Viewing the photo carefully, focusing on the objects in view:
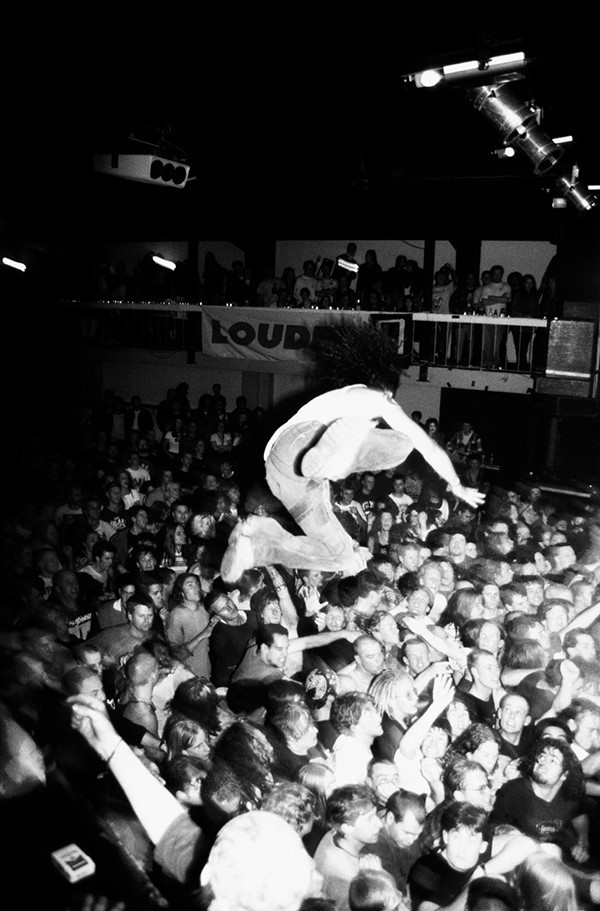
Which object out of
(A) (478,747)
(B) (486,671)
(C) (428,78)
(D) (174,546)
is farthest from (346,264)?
(A) (478,747)

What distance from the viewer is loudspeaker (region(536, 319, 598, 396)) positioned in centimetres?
777

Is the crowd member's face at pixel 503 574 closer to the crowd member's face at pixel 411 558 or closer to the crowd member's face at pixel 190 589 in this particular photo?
the crowd member's face at pixel 411 558

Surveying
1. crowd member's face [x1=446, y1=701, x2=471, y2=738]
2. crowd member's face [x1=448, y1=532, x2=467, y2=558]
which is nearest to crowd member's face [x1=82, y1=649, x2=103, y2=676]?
crowd member's face [x1=446, y1=701, x2=471, y2=738]

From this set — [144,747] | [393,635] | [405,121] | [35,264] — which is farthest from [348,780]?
[35,264]

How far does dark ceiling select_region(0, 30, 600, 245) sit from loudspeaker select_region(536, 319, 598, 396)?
4.28 feet

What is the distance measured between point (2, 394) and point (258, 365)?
17.4 ft

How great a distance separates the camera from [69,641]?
4172 mm

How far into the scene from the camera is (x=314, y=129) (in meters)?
7.63

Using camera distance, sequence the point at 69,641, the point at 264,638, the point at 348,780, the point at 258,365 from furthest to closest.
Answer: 1. the point at 258,365
2. the point at 69,641
3. the point at 264,638
4. the point at 348,780

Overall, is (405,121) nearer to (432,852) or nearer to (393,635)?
(393,635)

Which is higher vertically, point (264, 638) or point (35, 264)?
point (35, 264)

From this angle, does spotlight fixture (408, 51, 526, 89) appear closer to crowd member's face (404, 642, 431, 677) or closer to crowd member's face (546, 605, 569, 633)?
crowd member's face (546, 605, 569, 633)

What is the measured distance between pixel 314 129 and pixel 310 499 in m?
4.77

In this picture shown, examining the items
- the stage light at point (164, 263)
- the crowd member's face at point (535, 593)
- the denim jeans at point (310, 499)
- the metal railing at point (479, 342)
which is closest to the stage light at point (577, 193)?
the metal railing at point (479, 342)
